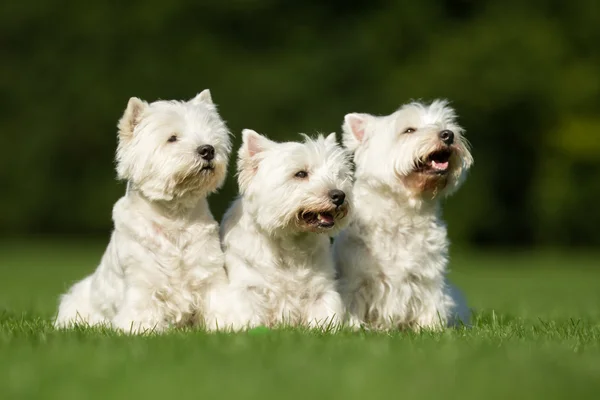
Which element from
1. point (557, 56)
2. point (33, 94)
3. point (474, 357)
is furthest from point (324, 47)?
point (474, 357)

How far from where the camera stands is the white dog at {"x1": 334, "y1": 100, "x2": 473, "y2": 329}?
8.11 metres

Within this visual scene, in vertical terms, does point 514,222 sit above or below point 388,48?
below

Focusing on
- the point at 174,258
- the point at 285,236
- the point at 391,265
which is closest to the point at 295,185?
the point at 285,236

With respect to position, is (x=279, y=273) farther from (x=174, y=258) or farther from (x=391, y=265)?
(x=391, y=265)

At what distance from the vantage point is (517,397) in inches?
189

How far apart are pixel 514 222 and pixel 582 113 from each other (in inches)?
172

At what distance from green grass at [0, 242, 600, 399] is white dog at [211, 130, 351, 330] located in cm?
69

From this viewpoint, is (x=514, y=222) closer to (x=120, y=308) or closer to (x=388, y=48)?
(x=388, y=48)

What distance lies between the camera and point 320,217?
7602mm

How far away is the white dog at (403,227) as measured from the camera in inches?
319

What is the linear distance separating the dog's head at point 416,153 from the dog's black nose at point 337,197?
82 cm

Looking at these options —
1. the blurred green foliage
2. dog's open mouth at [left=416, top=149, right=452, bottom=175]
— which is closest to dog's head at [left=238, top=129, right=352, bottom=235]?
dog's open mouth at [left=416, top=149, right=452, bottom=175]

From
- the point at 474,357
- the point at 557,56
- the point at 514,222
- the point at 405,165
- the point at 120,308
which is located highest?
the point at 557,56

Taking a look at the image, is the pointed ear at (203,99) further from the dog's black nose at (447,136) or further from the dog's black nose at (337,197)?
the dog's black nose at (447,136)
